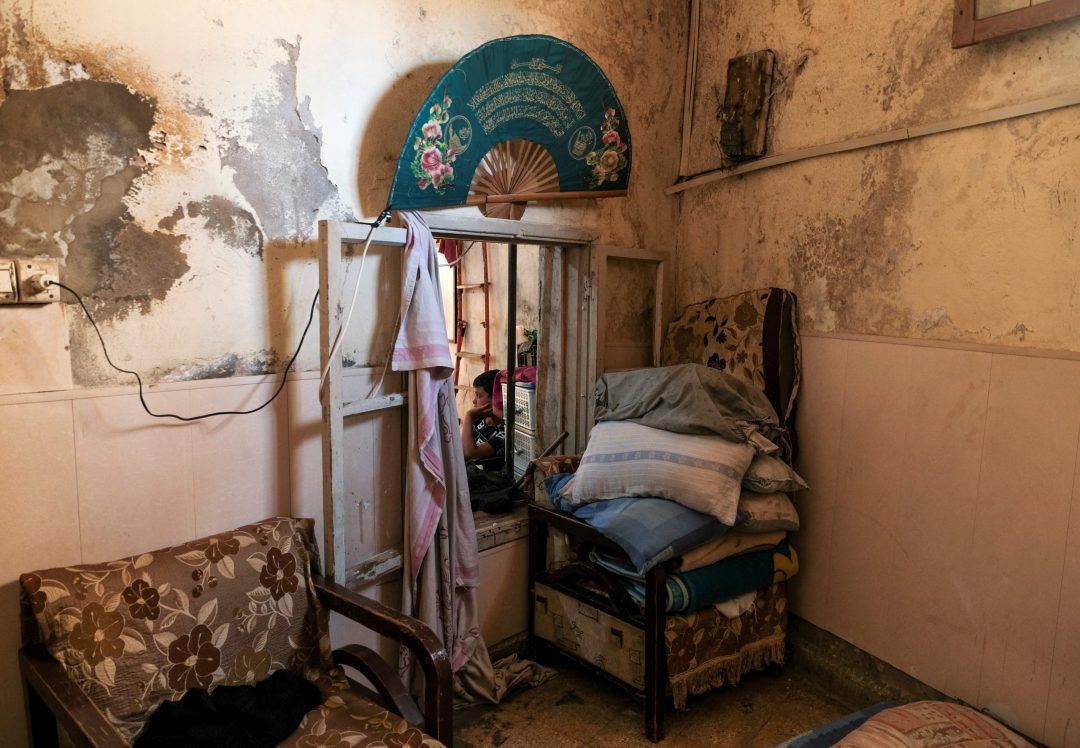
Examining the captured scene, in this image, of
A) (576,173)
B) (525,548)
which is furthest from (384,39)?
(525,548)

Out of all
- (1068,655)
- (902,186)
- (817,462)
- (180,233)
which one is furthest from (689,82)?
(1068,655)

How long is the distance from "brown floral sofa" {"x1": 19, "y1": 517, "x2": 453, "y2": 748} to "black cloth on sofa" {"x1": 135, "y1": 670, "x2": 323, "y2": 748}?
31mm

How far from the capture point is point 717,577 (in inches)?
84.4

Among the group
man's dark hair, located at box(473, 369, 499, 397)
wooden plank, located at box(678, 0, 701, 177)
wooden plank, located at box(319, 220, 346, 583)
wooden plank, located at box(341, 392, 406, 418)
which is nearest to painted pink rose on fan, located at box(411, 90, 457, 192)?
wooden plank, located at box(319, 220, 346, 583)

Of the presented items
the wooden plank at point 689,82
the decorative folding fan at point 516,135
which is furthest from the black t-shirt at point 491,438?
the wooden plank at point 689,82

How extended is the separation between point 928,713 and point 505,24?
8.34ft

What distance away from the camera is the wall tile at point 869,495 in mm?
2199

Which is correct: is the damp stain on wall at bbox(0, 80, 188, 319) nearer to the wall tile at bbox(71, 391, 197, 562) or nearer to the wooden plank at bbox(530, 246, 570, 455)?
the wall tile at bbox(71, 391, 197, 562)

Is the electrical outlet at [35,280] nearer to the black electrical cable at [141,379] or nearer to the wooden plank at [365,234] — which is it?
the black electrical cable at [141,379]

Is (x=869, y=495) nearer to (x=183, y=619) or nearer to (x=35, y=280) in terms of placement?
(x=183, y=619)

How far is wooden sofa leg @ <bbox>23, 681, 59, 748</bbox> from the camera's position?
1.48 metres

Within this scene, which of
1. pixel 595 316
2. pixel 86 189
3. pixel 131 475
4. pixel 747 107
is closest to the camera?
pixel 86 189

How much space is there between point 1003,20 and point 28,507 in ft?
9.00

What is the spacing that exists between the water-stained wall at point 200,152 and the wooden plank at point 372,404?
152 mm
